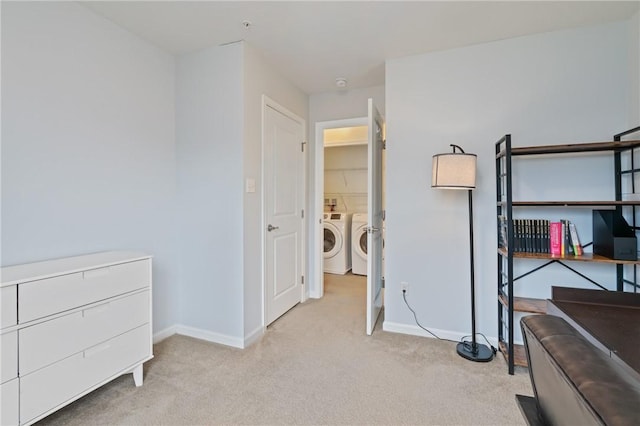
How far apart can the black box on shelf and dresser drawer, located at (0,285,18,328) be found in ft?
10.4

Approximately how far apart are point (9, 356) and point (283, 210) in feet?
6.73

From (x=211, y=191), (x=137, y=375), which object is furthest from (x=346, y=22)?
(x=137, y=375)

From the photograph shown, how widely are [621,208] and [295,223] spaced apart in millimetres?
2603

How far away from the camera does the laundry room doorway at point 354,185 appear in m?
2.51

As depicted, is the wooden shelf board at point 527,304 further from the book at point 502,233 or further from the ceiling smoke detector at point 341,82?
the ceiling smoke detector at point 341,82

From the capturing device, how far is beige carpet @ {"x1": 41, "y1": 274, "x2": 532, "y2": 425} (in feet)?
5.21

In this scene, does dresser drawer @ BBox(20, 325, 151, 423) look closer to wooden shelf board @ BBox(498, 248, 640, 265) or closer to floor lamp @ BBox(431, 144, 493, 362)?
floor lamp @ BBox(431, 144, 493, 362)

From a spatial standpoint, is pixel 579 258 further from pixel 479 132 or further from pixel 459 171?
pixel 479 132

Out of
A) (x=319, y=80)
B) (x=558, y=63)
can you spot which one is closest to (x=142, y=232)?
(x=319, y=80)

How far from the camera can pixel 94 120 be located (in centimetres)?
200

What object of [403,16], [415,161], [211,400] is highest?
[403,16]

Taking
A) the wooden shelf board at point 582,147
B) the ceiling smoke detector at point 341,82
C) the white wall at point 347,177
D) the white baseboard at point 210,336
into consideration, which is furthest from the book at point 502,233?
the white wall at point 347,177

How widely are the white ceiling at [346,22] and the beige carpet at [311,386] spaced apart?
7.77ft

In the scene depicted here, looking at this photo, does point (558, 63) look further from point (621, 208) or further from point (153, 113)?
point (153, 113)
